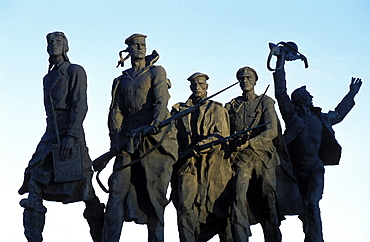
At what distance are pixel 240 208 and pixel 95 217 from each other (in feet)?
7.65

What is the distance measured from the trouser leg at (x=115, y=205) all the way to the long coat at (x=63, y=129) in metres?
0.41

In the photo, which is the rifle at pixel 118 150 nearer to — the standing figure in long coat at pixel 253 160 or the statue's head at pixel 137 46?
the statue's head at pixel 137 46

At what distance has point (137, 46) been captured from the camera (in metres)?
20.5

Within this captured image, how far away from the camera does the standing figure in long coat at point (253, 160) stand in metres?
21.3

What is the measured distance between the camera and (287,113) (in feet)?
76.3

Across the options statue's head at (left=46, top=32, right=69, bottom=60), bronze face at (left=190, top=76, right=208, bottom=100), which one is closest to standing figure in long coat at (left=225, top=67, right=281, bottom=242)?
bronze face at (left=190, top=76, right=208, bottom=100)

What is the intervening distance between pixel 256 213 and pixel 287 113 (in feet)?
7.03

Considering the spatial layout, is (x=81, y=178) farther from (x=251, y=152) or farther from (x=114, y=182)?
Answer: (x=251, y=152)

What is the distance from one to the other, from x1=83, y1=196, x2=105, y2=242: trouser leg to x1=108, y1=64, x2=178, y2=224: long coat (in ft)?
2.22

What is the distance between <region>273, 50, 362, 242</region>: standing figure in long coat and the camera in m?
22.7

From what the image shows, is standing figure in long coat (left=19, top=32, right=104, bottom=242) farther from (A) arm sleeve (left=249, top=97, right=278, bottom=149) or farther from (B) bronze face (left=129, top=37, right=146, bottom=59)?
(A) arm sleeve (left=249, top=97, right=278, bottom=149)

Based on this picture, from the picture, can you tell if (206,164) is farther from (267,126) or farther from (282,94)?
(282,94)

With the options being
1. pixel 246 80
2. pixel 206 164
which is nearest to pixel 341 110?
pixel 246 80

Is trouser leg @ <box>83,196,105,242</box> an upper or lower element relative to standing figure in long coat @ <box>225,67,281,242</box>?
lower
